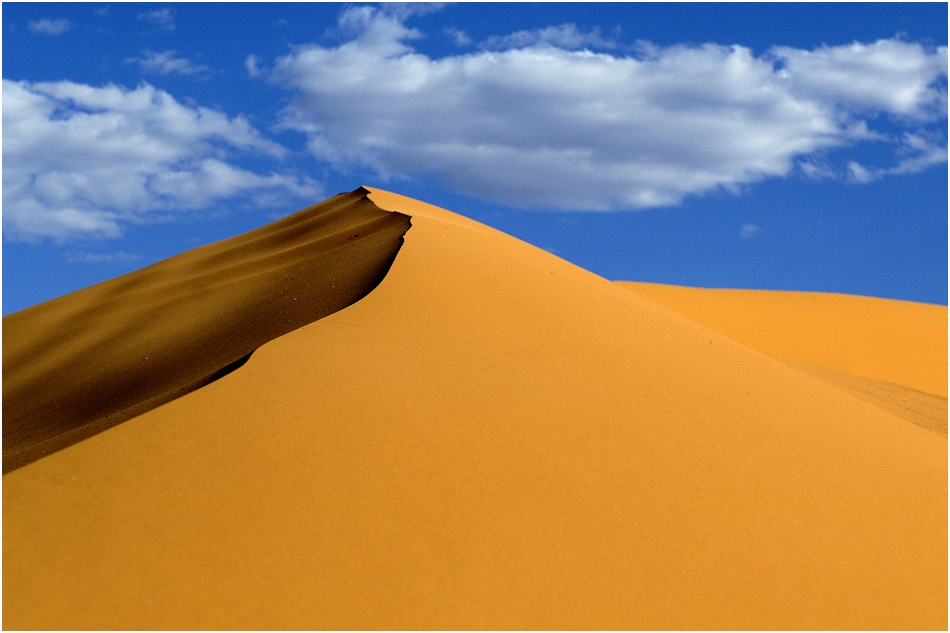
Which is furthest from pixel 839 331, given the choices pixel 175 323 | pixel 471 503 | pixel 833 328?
pixel 471 503

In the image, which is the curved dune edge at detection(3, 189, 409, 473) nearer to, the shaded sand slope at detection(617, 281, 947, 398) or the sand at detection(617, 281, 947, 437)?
the sand at detection(617, 281, 947, 437)

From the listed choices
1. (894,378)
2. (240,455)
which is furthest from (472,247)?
(894,378)

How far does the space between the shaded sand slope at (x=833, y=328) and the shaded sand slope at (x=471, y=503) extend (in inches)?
521

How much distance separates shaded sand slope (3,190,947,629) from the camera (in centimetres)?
470

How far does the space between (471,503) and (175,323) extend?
23.8 ft

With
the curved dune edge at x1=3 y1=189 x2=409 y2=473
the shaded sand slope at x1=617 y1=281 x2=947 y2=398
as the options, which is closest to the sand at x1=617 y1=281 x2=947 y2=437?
the shaded sand slope at x1=617 y1=281 x2=947 y2=398

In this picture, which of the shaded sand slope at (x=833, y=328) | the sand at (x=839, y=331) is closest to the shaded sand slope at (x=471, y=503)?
the sand at (x=839, y=331)

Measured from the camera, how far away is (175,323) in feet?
37.3

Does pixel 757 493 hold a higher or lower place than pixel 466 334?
lower

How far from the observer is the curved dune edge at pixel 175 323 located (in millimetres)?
8453

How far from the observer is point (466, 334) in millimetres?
8016

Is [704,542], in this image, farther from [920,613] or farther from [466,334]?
[466,334]

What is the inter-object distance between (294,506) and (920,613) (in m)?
3.79

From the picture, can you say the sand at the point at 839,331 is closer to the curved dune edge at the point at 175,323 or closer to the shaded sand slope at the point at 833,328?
the shaded sand slope at the point at 833,328
